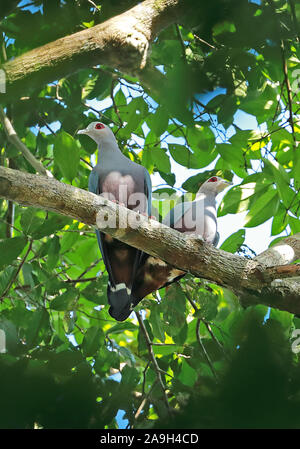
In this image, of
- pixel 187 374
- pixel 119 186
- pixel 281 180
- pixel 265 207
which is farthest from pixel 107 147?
pixel 187 374

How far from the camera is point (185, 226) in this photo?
3877 millimetres

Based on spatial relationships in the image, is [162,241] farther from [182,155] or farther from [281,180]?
[182,155]

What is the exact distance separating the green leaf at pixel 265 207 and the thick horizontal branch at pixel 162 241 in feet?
1.63

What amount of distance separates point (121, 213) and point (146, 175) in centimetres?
120

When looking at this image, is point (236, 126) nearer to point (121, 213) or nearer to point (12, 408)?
point (121, 213)

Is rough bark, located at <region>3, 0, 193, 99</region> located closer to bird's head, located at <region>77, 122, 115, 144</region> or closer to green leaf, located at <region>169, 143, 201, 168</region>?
green leaf, located at <region>169, 143, 201, 168</region>

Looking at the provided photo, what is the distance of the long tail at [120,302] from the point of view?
11.5 feet

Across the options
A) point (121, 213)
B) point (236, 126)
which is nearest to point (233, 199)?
point (236, 126)

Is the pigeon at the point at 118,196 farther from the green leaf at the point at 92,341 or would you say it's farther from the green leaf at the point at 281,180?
the green leaf at the point at 281,180

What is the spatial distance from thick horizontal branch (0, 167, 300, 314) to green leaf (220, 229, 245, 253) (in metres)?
0.66
